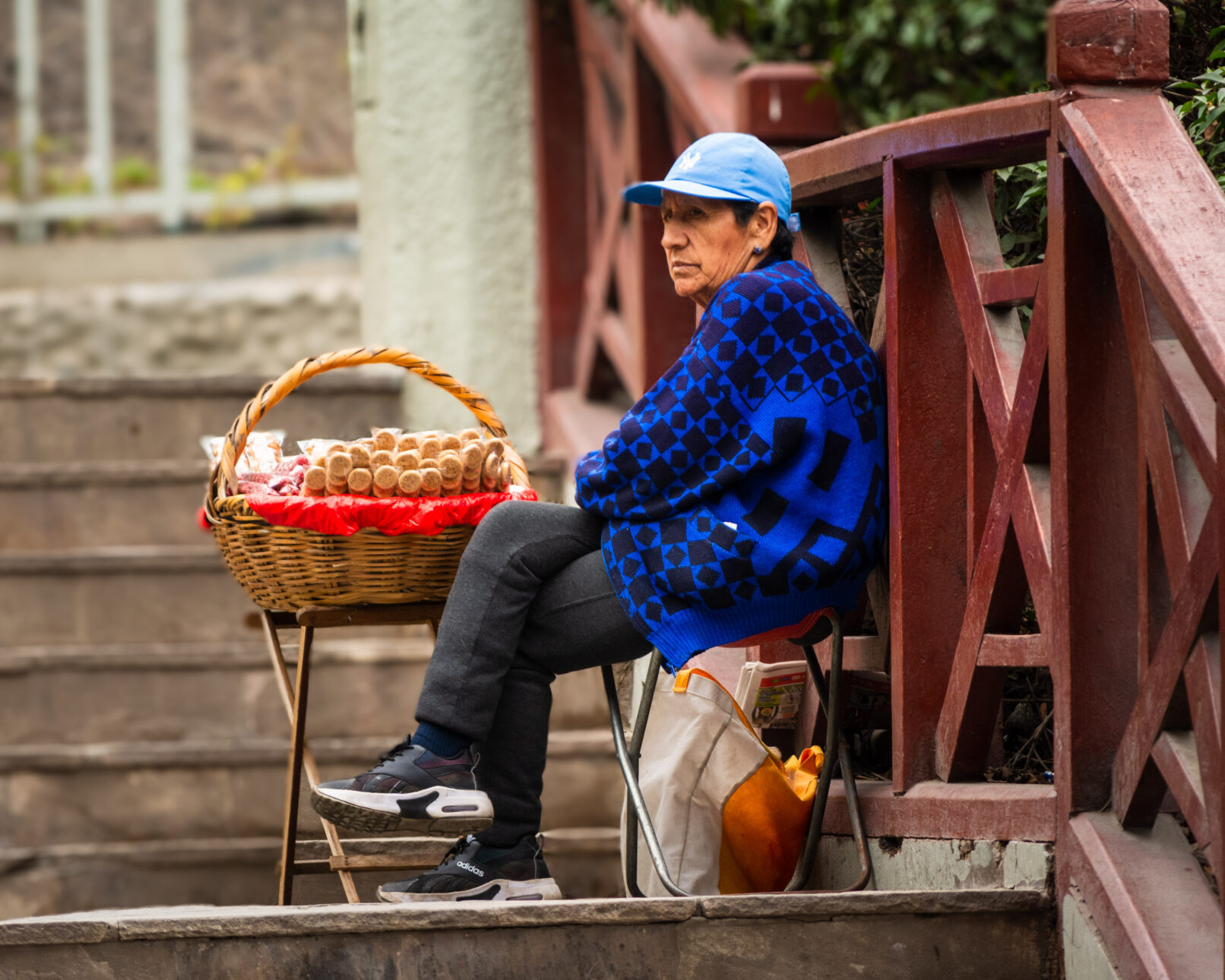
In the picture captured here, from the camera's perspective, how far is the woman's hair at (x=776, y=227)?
7.63 ft

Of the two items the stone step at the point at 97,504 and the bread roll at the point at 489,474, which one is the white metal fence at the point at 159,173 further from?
the bread roll at the point at 489,474

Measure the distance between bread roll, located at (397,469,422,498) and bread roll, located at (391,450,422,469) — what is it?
2 centimetres

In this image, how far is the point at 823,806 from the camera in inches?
92.7

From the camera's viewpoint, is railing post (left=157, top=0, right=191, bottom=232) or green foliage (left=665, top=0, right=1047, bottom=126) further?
railing post (left=157, top=0, right=191, bottom=232)

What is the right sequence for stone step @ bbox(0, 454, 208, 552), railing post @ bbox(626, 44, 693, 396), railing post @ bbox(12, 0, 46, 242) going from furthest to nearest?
railing post @ bbox(12, 0, 46, 242) < stone step @ bbox(0, 454, 208, 552) < railing post @ bbox(626, 44, 693, 396)

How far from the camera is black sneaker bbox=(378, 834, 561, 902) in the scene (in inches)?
88.9

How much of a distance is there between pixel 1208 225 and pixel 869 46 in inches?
99.9

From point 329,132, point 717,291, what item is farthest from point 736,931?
point 329,132

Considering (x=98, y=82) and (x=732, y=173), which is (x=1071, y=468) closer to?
(x=732, y=173)

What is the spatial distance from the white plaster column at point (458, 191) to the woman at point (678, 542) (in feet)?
9.43

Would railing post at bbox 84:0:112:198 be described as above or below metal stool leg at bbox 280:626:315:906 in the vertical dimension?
above

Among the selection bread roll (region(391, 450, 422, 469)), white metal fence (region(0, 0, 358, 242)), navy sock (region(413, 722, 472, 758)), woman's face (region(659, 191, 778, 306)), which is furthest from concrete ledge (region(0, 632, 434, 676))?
white metal fence (region(0, 0, 358, 242))

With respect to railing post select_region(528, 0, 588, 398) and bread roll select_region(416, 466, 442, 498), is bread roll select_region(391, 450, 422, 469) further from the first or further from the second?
railing post select_region(528, 0, 588, 398)

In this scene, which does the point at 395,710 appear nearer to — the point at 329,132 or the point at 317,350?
the point at 317,350
